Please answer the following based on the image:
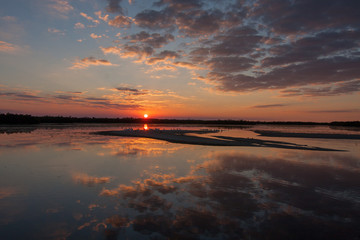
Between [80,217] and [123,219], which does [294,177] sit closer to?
[123,219]

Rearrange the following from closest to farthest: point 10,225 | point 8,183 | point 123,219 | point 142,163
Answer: point 10,225, point 123,219, point 8,183, point 142,163

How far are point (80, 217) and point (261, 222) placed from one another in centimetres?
488

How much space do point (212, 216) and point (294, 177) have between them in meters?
6.38

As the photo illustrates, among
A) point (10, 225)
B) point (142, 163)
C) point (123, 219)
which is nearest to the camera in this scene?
point (10, 225)

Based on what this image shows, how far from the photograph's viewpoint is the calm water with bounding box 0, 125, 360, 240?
5.26 meters

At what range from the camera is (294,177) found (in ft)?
34.2

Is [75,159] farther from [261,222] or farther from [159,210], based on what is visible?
[261,222]

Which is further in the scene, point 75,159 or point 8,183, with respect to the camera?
point 75,159

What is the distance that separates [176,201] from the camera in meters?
7.16

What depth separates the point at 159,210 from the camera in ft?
21.1

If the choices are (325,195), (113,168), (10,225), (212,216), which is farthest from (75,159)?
(325,195)

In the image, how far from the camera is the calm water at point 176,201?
5.26 meters

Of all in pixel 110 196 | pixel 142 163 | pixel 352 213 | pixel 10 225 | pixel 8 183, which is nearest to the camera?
pixel 10 225

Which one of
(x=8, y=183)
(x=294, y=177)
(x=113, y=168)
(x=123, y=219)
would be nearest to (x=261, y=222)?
(x=123, y=219)
